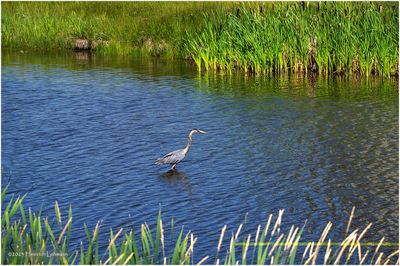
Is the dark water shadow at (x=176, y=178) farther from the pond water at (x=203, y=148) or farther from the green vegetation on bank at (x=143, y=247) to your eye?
the green vegetation on bank at (x=143, y=247)

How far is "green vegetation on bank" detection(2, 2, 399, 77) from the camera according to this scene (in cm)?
2386

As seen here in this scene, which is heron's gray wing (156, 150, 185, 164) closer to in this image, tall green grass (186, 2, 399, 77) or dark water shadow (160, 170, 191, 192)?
dark water shadow (160, 170, 191, 192)

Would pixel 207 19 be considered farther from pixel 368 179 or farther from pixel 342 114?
pixel 368 179

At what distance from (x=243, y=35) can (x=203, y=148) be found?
27.4ft

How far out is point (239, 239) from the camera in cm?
1180

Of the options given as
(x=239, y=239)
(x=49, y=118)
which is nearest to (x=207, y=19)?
(x=49, y=118)

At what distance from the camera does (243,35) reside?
989 inches

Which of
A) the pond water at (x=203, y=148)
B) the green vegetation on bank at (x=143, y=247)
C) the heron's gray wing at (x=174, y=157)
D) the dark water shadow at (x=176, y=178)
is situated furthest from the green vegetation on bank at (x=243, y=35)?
the green vegetation on bank at (x=143, y=247)

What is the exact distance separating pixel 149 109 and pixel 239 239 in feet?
33.5

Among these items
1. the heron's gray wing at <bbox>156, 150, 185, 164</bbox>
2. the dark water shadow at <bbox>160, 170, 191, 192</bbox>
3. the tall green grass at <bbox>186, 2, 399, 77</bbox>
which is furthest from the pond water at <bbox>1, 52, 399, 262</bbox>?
the tall green grass at <bbox>186, 2, 399, 77</bbox>

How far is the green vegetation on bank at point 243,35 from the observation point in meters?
23.9

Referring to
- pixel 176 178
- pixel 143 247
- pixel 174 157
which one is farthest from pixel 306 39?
pixel 143 247

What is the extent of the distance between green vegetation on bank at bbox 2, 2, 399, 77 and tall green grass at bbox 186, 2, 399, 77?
27mm

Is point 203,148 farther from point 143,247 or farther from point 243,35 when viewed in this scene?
point 143,247
